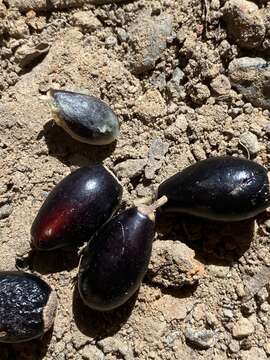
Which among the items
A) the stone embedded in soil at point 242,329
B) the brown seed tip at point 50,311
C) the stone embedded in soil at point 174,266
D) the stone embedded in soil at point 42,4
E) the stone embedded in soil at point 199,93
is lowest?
the stone embedded in soil at point 242,329

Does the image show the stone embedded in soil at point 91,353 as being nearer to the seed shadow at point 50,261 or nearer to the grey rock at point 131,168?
the seed shadow at point 50,261

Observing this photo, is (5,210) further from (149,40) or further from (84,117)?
(149,40)

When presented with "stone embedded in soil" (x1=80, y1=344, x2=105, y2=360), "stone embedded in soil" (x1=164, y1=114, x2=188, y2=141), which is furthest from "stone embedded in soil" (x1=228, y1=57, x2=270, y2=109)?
"stone embedded in soil" (x1=80, y1=344, x2=105, y2=360)

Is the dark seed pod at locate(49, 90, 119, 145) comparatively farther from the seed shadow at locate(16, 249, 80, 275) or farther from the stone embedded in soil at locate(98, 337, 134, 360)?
the stone embedded in soil at locate(98, 337, 134, 360)

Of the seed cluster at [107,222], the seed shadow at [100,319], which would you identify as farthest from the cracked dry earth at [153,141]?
the seed cluster at [107,222]

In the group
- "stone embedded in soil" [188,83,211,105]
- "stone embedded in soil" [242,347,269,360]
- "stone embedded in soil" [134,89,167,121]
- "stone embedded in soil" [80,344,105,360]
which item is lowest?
"stone embedded in soil" [80,344,105,360]

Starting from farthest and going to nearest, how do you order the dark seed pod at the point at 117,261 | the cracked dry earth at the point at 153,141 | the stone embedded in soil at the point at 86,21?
1. the stone embedded in soil at the point at 86,21
2. the cracked dry earth at the point at 153,141
3. the dark seed pod at the point at 117,261

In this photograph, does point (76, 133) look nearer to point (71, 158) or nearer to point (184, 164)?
point (71, 158)
